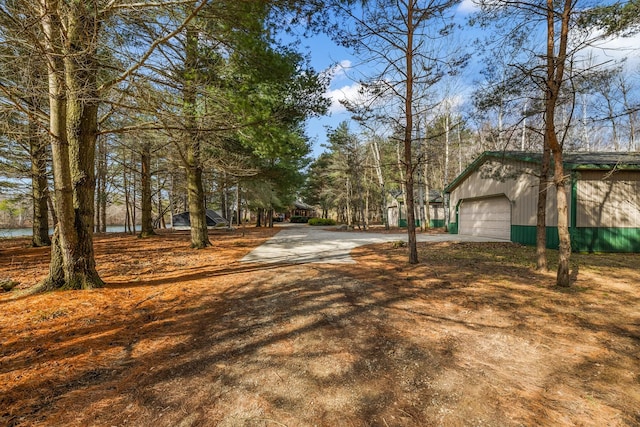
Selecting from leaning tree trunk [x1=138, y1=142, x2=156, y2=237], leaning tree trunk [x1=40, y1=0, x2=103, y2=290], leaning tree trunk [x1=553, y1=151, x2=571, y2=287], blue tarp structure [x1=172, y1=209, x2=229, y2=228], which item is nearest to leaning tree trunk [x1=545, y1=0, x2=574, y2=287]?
leaning tree trunk [x1=553, y1=151, x2=571, y2=287]

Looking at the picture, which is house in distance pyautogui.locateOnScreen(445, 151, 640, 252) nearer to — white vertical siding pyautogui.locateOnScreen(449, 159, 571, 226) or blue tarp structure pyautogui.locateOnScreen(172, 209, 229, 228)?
white vertical siding pyautogui.locateOnScreen(449, 159, 571, 226)

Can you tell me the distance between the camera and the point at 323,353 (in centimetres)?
278

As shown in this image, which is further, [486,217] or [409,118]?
[486,217]

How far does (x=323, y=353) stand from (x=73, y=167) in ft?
16.9

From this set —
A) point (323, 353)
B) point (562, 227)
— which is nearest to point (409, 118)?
point (562, 227)

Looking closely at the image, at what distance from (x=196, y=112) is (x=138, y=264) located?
420 centimetres

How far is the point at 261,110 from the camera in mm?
5730

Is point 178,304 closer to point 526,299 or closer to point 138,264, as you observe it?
point 138,264

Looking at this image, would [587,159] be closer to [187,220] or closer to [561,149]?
[561,149]

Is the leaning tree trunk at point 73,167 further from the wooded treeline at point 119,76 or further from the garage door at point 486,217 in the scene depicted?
the garage door at point 486,217

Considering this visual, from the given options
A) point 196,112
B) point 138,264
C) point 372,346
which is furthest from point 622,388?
point 138,264

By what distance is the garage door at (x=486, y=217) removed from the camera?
1205 centimetres

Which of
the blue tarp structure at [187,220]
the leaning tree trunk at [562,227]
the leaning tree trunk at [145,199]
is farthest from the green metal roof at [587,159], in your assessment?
the blue tarp structure at [187,220]

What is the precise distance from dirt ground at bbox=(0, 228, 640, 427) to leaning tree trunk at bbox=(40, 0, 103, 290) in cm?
51
